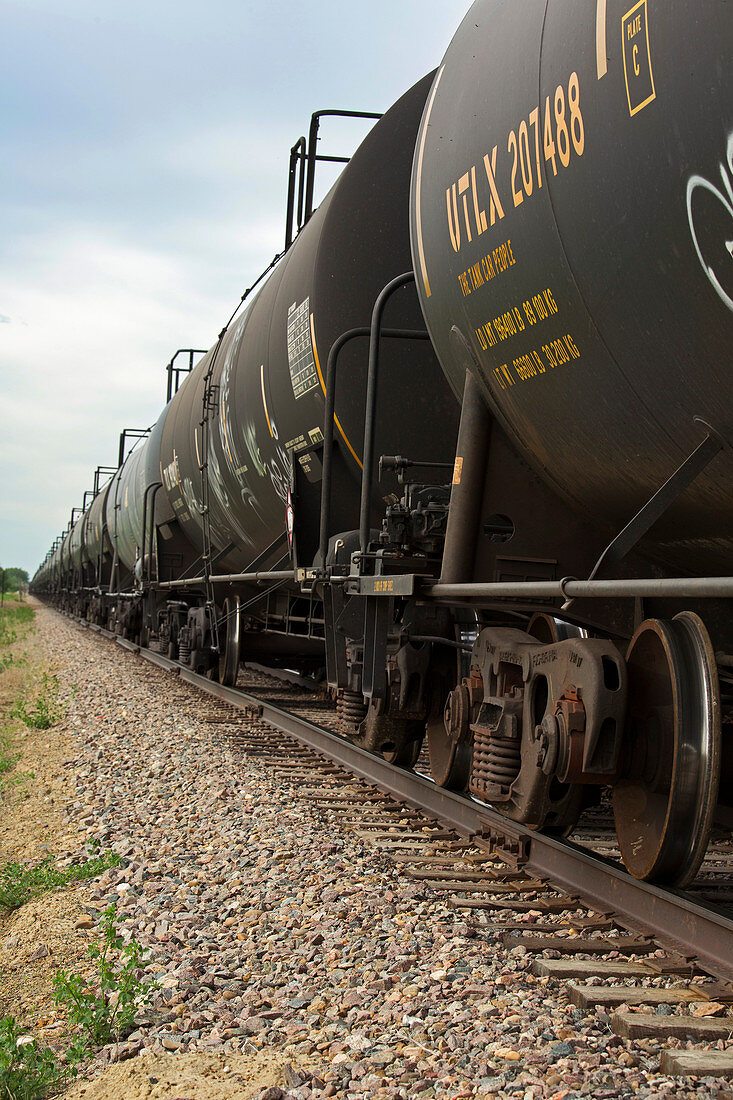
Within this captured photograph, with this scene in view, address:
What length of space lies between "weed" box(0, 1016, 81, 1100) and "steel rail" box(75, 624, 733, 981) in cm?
186

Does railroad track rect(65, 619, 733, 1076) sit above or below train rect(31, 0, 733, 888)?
below

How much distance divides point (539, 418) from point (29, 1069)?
284 cm

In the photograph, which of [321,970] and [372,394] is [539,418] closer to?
[372,394]

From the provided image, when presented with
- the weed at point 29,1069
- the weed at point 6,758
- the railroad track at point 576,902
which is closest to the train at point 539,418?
the railroad track at point 576,902

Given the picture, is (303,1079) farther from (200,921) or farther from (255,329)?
(255,329)

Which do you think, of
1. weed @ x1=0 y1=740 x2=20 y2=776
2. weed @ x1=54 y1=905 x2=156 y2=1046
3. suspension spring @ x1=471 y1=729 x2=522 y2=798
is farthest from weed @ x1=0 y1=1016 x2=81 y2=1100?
weed @ x1=0 y1=740 x2=20 y2=776

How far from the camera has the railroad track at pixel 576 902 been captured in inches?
109

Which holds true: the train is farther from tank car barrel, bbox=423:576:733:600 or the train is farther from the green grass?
the green grass

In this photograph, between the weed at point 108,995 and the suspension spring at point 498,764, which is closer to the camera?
the weed at point 108,995

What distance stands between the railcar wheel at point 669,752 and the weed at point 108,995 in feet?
5.73

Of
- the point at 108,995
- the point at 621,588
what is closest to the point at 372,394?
the point at 621,588

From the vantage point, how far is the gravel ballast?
2.44 m

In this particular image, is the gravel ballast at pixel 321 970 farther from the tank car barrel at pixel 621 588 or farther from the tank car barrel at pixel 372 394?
the tank car barrel at pixel 372 394

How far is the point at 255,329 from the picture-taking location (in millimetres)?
8281
